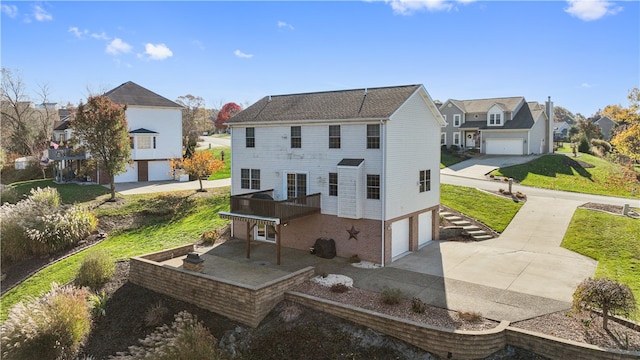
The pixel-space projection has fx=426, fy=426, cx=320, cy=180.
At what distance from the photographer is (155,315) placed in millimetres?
16438

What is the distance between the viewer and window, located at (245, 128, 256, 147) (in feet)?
75.2

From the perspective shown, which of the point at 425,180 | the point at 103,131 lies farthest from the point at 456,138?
the point at 103,131

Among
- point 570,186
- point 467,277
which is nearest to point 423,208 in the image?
point 467,277

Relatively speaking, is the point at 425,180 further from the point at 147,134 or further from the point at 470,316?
the point at 147,134

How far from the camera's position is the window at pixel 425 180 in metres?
21.9

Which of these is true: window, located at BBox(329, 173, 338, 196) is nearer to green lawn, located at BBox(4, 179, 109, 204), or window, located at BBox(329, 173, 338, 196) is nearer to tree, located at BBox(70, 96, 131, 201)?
A: tree, located at BBox(70, 96, 131, 201)

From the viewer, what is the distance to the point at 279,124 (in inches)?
856

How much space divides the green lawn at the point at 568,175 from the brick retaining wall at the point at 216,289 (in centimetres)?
2684

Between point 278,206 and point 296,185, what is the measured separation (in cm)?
319

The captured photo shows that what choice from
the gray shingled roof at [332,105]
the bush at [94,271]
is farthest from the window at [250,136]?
the bush at [94,271]

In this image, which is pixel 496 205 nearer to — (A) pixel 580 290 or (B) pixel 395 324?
(A) pixel 580 290

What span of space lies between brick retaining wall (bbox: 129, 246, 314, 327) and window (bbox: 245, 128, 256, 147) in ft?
24.6

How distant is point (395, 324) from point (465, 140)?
150 feet

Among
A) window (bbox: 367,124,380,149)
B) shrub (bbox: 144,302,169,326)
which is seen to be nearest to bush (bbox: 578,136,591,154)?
window (bbox: 367,124,380,149)
